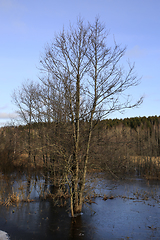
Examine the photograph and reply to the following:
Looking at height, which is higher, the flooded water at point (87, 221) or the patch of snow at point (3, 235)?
the patch of snow at point (3, 235)

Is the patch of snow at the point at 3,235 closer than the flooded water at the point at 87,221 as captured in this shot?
Yes

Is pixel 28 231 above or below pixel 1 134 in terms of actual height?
below

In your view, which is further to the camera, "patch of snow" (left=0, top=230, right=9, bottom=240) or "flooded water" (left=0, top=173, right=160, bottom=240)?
"flooded water" (left=0, top=173, right=160, bottom=240)

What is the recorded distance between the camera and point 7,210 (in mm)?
11578

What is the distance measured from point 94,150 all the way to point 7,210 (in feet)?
17.0

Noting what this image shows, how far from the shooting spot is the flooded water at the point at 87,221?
862cm

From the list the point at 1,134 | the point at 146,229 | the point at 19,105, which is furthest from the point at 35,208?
the point at 1,134

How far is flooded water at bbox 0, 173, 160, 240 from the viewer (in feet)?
28.3

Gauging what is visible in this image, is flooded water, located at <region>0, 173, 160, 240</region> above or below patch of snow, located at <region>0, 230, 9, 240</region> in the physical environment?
below

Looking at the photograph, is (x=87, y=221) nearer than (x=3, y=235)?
No

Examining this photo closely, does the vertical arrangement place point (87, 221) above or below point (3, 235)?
below

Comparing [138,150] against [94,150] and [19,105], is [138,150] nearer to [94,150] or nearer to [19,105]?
[19,105]

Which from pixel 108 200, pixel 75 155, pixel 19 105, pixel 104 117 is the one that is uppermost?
pixel 19 105

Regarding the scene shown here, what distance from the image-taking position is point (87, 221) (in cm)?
1003
